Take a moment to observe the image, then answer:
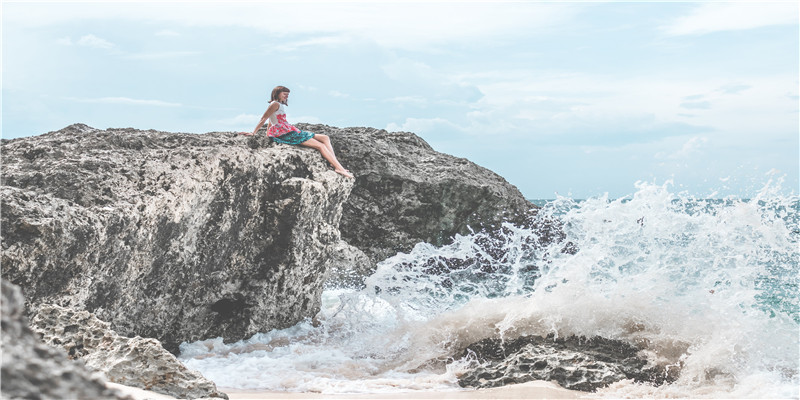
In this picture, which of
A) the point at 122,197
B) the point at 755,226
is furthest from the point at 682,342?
the point at 122,197

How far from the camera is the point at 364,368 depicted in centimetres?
657

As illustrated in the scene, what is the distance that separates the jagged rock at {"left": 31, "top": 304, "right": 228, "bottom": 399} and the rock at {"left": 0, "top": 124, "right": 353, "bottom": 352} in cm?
58

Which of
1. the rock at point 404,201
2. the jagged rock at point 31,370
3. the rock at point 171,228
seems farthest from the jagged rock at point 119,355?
the rock at point 404,201

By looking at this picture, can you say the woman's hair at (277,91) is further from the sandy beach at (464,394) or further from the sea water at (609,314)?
the sandy beach at (464,394)

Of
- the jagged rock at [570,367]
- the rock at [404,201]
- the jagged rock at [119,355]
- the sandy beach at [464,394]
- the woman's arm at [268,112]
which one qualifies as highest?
the woman's arm at [268,112]

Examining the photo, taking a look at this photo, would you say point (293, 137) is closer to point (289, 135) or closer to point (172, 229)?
point (289, 135)

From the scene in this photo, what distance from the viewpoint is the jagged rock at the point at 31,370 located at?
1422 millimetres

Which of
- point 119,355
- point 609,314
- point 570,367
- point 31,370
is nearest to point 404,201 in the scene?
point 609,314

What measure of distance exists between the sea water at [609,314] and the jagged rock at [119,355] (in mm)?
1452

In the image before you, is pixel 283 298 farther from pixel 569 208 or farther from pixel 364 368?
pixel 569 208

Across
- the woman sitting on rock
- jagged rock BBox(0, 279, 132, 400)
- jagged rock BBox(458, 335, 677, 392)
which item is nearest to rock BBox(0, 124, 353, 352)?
the woman sitting on rock

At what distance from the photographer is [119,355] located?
4.47 m

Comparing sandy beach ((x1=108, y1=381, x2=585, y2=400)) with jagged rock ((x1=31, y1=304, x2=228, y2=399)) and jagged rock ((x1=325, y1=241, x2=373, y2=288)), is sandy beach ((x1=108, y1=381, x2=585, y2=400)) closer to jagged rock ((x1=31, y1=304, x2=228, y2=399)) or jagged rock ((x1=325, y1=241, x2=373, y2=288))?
jagged rock ((x1=31, y1=304, x2=228, y2=399))

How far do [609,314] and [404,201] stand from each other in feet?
12.9
